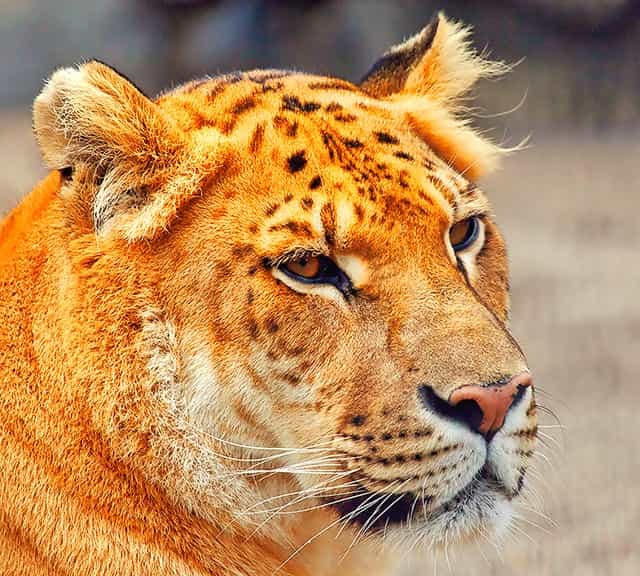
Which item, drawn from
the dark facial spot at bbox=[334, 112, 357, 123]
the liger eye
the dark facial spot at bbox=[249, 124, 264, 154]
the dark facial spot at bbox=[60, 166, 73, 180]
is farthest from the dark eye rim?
the dark facial spot at bbox=[60, 166, 73, 180]

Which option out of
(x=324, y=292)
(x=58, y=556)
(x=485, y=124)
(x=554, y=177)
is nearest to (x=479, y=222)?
(x=324, y=292)

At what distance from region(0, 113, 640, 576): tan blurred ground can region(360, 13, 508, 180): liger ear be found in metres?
0.81

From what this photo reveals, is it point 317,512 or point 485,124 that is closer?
point 317,512

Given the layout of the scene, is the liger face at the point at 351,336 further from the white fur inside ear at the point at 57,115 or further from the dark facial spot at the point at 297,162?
the white fur inside ear at the point at 57,115

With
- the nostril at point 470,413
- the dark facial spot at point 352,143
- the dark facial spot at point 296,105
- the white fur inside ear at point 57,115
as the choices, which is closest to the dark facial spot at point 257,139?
the dark facial spot at point 296,105

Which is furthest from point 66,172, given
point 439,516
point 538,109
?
point 538,109

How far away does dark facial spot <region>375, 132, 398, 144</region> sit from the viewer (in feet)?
10.5

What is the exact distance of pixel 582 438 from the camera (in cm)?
675

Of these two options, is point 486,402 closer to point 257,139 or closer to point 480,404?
point 480,404

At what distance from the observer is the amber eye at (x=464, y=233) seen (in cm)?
325

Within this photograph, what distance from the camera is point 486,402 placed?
2.74 metres

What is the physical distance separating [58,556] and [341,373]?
85cm

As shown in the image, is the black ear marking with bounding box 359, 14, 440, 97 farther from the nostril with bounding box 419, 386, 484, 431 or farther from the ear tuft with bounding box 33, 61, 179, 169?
the nostril with bounding box 419, 386, 484, 431

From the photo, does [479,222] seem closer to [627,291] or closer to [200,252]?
[200,252]
